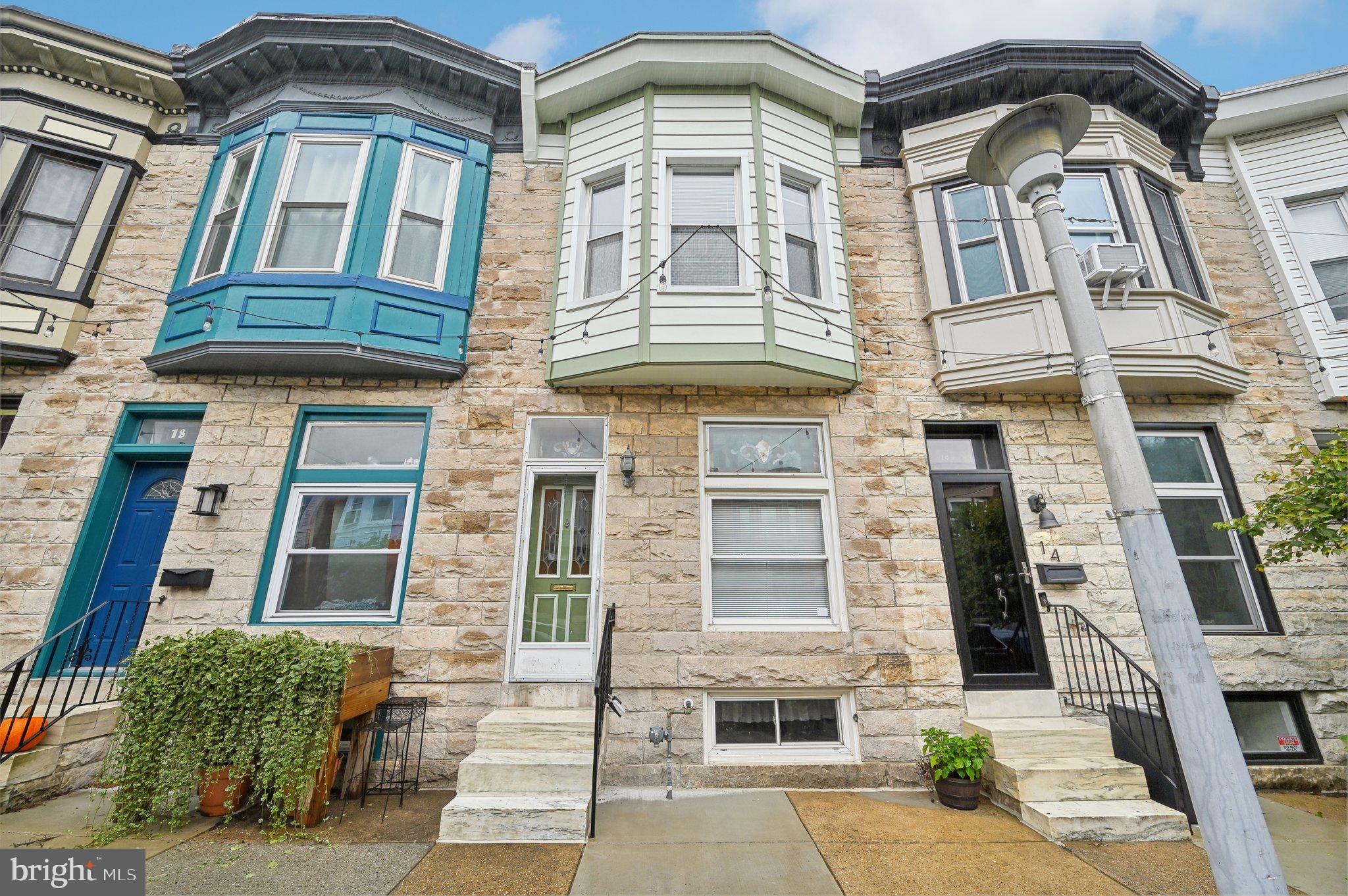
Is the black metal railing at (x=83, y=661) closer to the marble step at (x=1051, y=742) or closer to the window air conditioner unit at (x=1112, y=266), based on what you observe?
the marble step at (x=1051, y=742)

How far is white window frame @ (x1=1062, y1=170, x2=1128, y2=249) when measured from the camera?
621cm

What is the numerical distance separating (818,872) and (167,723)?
4265 mm

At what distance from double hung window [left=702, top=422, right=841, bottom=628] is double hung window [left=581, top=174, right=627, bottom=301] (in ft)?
6.17

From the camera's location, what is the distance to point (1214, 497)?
5688 millimetres

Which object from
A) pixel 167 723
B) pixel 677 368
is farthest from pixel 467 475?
pixel 167 723

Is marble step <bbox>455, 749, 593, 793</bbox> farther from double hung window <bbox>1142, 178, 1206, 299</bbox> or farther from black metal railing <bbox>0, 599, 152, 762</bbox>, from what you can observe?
double hung window <bbox>1142, 178, 1206, 299</bbox>

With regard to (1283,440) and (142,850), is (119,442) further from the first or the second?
(1283,440)

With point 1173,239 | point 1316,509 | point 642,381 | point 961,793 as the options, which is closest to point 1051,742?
point 961,793

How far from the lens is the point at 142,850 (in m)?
3.35

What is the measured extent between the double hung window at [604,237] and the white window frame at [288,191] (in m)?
2.37

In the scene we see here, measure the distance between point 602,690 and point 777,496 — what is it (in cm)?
247

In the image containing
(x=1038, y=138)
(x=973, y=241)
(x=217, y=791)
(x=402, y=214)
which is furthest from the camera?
(x=973, y=241)

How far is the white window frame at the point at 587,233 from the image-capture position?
569cm

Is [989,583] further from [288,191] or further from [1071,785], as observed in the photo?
[288,191]
